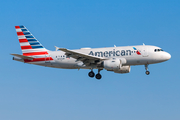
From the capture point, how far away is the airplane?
157 ft

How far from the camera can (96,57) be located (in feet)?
157

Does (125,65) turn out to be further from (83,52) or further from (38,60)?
(38,60)

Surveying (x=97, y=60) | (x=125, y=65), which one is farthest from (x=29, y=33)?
(x=125, y=65)

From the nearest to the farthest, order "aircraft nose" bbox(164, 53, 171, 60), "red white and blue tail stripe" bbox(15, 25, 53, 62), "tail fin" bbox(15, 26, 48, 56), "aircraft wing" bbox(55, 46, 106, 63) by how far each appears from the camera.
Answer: "aircraft wing" bbox(55, 46, 106, 63) < "aircraft nose" bbox(164, 53, 171, 60) < "red white and blue tail stripe" bbox(15, 25, 53, 62) < "tail fin" bbox(15, 26, 48, 56)

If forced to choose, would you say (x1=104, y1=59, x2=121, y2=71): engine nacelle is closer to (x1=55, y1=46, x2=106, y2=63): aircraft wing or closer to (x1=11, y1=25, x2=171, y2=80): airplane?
(x1=11, y1=25, x2=171, y2=80): airplane

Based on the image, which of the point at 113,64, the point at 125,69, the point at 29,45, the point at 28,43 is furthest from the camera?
the point at 28,43

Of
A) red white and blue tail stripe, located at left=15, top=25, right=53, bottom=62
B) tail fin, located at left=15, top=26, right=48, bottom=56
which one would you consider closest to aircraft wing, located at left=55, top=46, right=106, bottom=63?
red white and blue tail stripe, located at left=15, top=25, right=53, bottom=62

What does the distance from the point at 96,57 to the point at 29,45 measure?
12.4 metres

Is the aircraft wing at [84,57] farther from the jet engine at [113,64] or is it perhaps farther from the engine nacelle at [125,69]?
the engine nacelle at [125,69]

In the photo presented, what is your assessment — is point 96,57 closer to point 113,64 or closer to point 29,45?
point 113,64

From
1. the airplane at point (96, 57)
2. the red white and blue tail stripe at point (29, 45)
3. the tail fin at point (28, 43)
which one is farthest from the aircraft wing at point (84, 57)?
the tail fin at point (28, 43)

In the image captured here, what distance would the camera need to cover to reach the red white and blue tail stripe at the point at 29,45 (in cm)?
5219

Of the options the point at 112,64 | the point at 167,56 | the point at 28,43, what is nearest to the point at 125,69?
the point at 112,64

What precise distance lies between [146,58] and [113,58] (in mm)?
4767
